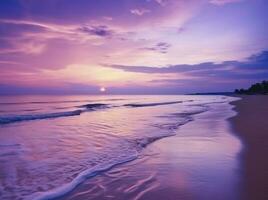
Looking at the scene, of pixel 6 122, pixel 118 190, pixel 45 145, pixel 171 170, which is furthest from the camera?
pixel 6 122

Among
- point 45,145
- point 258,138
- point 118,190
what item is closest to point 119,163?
point 118,190

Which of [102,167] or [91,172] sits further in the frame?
[102,167]

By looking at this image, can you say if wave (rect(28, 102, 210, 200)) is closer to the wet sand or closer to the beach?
the beach

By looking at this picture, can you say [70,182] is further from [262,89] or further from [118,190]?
[262,89]

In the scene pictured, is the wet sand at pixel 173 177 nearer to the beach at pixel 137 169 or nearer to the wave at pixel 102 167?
the beach at pixel 137 169

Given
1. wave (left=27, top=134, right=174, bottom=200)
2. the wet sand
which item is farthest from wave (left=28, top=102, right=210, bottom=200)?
the wet sand

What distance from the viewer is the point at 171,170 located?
19.8 ft

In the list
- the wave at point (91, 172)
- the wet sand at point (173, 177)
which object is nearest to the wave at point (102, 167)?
the wave at point (91, 172)

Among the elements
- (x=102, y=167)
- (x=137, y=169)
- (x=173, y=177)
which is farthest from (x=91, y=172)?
(x=173, y=177)

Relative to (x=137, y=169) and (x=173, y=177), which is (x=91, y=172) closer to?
(x=137, y=169)

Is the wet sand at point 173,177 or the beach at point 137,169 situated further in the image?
the beach at point 137,169

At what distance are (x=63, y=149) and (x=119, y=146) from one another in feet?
5.69

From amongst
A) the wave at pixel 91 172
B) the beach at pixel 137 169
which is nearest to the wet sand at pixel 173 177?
the beach at pixel 137 169

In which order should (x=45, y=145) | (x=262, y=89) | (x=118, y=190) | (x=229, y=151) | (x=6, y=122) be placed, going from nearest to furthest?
1. (x=118, y=190)
2. (x=229, y=151)
3. (x=45, y=145)
4. (x=6, y=122)
5. (x=262, y=89)
